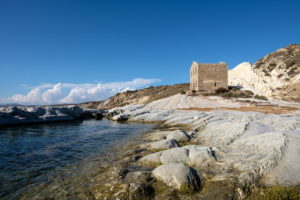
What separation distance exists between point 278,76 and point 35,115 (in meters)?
50.5

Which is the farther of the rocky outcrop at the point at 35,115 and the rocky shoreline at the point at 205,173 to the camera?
the rocky outcrop at the point at 35,115

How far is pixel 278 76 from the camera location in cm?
3803

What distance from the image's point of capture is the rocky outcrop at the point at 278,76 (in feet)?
111

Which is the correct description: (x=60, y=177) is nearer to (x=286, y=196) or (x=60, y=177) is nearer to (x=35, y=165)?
(x=35, y=165)

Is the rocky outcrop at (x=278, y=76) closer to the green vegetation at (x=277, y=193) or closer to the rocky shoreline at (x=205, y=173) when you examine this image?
the rocky shoreline at (x=205, y=173)

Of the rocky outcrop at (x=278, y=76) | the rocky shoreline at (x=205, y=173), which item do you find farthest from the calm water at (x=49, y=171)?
the rocky outcrop at (x=278, y=76)

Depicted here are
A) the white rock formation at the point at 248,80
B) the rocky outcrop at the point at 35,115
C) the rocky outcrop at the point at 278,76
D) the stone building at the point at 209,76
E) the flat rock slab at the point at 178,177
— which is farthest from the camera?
the stone building at the point at 209,76

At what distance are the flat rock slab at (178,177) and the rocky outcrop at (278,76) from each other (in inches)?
1511

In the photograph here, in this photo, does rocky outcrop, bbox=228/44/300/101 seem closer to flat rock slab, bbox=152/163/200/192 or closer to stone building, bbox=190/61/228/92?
stone building, bbox=190/61/228/92

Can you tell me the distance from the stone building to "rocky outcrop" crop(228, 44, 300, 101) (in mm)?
8414

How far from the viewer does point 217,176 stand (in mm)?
4000

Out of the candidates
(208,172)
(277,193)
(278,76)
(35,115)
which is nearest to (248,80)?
(278,76)

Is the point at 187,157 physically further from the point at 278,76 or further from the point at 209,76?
the point at 278,76

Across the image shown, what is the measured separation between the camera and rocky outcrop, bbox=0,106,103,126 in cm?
1728
